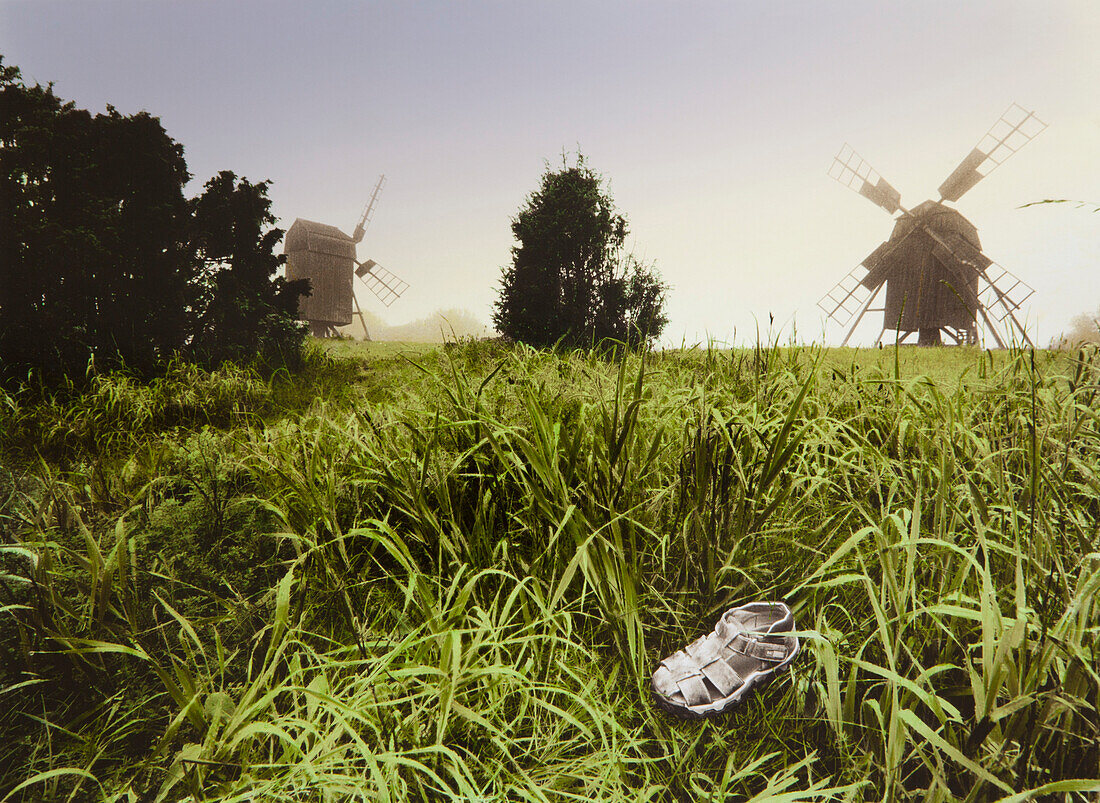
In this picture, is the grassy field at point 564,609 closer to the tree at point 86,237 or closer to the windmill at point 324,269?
the tree at point 86,237

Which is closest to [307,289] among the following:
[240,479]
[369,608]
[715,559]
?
[240,479]

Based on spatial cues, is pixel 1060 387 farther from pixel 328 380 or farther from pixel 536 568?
pixel 328 380

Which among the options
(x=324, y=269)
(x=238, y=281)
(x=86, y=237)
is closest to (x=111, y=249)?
(x=86, y=237)

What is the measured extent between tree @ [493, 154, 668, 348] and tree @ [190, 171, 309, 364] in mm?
5607

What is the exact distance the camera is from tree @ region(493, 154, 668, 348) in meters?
11.9

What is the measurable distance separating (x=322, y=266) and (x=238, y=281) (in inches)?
840

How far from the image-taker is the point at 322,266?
2639 cm

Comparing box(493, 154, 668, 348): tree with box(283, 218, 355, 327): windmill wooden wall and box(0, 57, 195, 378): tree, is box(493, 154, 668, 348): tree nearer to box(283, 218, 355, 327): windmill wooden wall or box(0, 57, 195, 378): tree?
box(0, 57, 195, 378): tree

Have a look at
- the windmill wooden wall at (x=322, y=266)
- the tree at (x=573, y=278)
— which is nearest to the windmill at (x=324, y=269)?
the windmill wooden wall at (x=322, y=266)

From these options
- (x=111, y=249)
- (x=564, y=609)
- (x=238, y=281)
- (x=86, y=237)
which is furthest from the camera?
(x=238, y=281)

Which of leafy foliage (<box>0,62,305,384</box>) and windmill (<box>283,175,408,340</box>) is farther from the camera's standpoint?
windmill (<box>283,175,408,340</box>)

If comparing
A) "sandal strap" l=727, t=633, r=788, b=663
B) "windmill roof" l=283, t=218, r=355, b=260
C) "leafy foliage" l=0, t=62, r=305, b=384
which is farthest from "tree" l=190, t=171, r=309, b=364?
"windmill roof" l=283, t=218, r=355, b=260

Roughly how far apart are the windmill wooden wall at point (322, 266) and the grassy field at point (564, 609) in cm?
2512

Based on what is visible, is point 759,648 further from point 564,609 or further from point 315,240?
point 315,240
